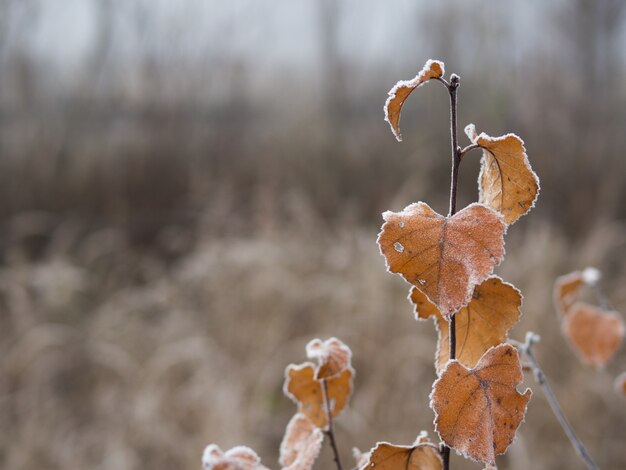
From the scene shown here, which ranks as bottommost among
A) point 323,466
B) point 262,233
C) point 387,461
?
point 323,466

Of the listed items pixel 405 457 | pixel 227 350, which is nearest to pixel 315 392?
pixel 405 457

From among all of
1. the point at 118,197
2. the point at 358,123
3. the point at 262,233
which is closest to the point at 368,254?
the point at 262,233

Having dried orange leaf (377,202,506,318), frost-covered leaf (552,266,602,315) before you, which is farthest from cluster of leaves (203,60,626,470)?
frost-covered leaf (552,266,602,315)

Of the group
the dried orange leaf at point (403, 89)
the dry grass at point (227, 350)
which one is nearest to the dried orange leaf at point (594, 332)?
the dried orange leaf at point (403, 89)

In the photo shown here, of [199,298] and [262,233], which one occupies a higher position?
[262,233]

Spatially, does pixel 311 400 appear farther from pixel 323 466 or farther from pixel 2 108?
pixel 2 108

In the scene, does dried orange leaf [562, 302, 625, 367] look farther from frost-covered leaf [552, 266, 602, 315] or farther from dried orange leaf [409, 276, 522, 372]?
dried orange leaf [409, 276, 522, 372]

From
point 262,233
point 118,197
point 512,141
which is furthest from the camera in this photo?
point 118,197

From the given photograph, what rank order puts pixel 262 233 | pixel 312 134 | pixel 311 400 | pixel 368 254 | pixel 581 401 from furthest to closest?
pixel 312 134
pixel 262 233
pixel 368 254
pixel 581 401
pixel 311 400
